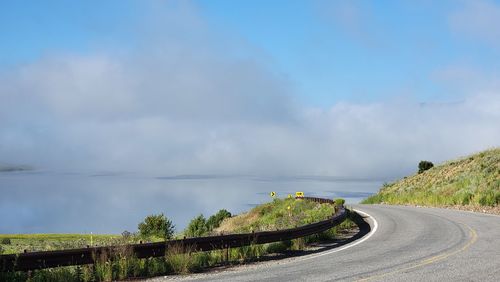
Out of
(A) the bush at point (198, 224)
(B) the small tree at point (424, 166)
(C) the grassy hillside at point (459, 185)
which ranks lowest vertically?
(A) the bush at point (198, 224)

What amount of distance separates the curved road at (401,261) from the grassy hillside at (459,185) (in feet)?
54.9

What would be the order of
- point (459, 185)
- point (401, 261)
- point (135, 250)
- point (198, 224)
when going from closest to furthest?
point (135, 250), point (401, 261), point (459, 185), point (198, 224)

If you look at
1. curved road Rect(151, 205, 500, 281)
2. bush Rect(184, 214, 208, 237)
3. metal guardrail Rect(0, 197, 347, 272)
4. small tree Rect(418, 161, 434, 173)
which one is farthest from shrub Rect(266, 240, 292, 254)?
small tree Rect(418, 161, 434, 173)

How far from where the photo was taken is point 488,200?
117 ft

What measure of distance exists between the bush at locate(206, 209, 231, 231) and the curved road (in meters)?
41.1

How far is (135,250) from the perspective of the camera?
44.1 ft

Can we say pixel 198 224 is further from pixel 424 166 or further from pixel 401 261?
pixel 401 261

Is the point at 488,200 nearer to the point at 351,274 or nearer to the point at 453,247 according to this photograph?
the point at 453,247

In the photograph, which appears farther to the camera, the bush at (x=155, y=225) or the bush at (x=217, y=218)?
the bush at (x=217, y=218)

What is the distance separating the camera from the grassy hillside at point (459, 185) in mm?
38344

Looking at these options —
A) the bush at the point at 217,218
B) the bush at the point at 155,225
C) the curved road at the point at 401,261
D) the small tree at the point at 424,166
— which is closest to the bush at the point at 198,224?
the bush at the point at 217,218

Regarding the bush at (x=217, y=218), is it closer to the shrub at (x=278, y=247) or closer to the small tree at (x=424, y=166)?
the small tree at (x=424, y=166)

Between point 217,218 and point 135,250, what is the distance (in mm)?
51560

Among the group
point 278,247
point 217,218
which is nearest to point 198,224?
point 217,218
